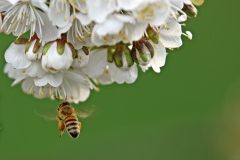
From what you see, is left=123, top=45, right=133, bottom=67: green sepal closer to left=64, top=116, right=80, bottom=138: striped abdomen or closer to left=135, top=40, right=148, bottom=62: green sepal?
left=135, top=40, right=148, bottom=62: green sepal

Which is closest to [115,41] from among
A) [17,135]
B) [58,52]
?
[58,52]

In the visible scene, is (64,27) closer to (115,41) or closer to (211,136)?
(115,41)

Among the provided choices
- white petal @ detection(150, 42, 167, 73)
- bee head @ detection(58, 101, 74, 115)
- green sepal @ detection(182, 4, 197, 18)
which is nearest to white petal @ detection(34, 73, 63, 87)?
bee head @ detection(58, 101, 74, 115)

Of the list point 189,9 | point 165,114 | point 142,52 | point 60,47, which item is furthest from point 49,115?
point 165,114

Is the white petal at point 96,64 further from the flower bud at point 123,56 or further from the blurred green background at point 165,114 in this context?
the blurred green background at point 165,114

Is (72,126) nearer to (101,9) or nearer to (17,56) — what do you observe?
(17,56)
